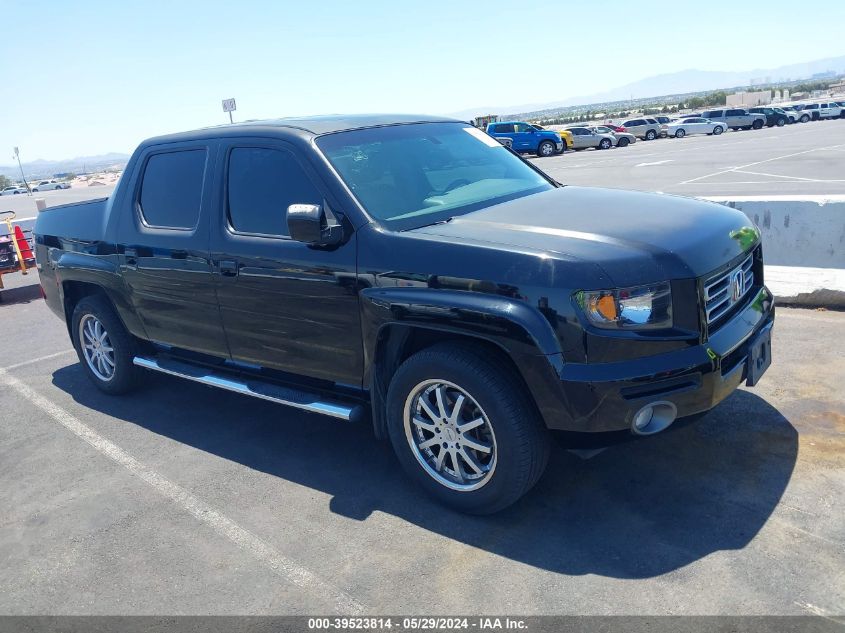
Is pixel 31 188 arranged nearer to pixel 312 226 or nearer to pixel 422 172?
pixel 422 172

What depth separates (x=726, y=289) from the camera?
349 centimetres

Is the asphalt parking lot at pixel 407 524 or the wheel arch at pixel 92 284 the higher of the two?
the wheel arch at pixel 92 284

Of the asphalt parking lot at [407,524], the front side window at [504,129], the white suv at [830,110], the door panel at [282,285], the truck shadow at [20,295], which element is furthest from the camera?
the white suv at [830,110]

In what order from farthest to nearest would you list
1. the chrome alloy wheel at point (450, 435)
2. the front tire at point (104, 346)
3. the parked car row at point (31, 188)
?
the parked car row at point (31, 188), the front tire at point (104, 346), the chrome alloy wheel at point (450, 435)

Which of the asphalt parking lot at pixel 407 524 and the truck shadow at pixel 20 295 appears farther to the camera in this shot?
the truck shadow at pixel 20 295

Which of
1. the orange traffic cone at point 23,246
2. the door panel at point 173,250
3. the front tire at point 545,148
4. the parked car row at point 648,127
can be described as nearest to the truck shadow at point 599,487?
the door panel at point 173,250

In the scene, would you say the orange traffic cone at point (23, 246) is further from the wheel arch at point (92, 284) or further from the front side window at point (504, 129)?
the front side window at point (504, 129)

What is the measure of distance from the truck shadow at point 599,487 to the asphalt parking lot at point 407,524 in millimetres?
11

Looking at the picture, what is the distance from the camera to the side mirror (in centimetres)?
367

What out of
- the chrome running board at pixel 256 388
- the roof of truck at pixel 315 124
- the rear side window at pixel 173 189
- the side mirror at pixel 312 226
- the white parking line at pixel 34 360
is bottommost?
the white parking line at pixel 34 360

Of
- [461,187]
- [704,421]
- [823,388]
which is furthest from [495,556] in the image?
[823,388]

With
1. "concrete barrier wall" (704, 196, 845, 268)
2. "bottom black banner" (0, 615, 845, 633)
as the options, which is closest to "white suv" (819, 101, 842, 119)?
"concrete barrier wall" (704, 196, 845, 268)

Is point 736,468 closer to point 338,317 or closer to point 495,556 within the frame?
point 495,556

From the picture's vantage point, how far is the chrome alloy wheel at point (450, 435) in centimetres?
351
